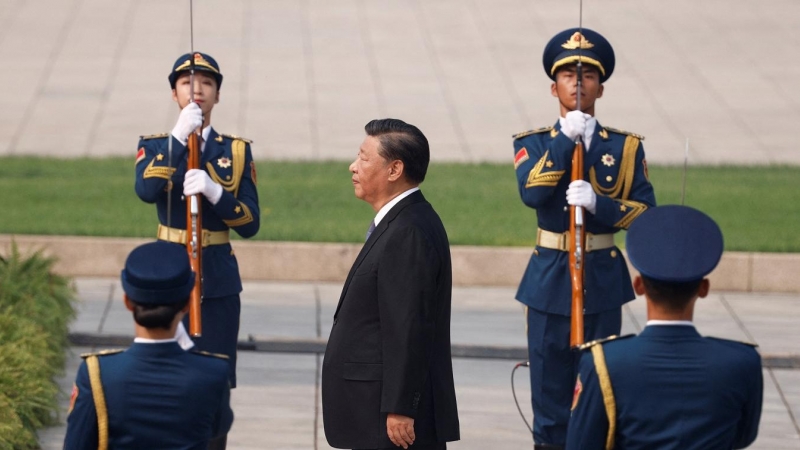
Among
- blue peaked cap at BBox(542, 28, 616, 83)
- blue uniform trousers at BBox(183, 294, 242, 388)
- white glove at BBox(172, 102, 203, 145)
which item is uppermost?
blue peaked cap at BBox(542, 28, 616, 83)

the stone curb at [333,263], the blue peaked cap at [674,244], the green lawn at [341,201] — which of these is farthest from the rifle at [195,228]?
the green lawn at [341,201]

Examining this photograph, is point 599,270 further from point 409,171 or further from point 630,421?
point 630,421

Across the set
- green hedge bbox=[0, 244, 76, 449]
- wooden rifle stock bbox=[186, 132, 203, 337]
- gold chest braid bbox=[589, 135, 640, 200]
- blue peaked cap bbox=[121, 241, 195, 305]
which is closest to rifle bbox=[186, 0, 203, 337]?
wooden rifle stock bbox=[186, 132, 203, 337]

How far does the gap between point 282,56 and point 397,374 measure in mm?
14198

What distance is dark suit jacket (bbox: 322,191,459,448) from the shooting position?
510cm

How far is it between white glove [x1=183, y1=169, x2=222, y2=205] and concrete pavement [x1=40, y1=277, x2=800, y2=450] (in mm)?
1572

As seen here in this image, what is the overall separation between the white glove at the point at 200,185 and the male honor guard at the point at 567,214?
4.43ft

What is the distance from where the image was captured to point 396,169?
5.29m

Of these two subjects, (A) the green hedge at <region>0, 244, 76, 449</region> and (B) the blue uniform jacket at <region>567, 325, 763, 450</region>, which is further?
(A) the green hedge at <region>0, 244, 76, 449</region>

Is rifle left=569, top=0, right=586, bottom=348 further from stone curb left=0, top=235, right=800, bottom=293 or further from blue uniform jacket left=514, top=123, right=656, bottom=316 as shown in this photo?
stone curb left=0, top=235, right=800, bottom=293

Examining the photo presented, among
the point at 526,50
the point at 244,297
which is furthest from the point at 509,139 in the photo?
the point at 244,297

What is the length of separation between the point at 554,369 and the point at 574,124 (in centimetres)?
109

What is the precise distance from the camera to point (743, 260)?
11.0 metres

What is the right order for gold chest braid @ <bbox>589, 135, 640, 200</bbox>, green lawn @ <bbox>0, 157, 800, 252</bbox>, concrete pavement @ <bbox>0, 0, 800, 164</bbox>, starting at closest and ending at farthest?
gold chest braid @ <bbox>589, 135, 640, 200</bbox>
green lawn @ <bbox>0, 157, 800, 252</bbox>
concrete pavement @ <bbox>0, 0, 800, 164</bbox>
